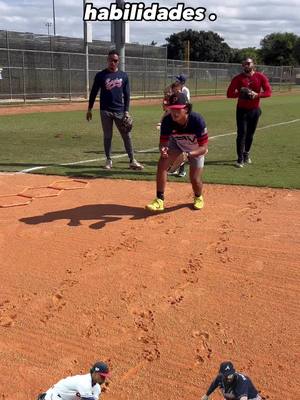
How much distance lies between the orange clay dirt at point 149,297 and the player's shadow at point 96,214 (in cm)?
1

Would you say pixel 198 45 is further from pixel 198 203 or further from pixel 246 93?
pixel 198 203

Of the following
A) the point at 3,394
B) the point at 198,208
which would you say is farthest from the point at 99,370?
the point at 198,208

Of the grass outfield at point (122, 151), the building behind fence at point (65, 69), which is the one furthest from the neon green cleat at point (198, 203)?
the building behind fence at point (65, 69)

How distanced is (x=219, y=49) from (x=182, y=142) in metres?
91.9

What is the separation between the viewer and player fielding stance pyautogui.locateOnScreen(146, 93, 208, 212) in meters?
6.04

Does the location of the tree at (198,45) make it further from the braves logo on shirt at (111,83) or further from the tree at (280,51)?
the braves logo on shirt at (111,83)

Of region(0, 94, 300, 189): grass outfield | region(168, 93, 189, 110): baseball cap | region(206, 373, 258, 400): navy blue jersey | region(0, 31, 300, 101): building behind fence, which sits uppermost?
region(0, 31, 300, 101): building behind fence

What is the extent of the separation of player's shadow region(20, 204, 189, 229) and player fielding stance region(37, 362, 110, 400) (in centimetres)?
312

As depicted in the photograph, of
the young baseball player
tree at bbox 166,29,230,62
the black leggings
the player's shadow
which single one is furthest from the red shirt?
tree at bbox 166,29,230,62

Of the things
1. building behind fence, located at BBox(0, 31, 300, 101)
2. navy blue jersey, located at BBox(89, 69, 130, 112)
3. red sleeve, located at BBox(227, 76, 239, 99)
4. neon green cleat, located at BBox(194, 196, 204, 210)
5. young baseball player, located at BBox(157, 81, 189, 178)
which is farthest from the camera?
building behind fence, located at BBox(0, 31, 300, 101)

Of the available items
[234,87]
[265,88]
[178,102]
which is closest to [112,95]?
[234,87]

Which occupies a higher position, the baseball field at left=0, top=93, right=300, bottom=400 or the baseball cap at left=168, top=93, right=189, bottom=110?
the baseball cap at left=168, top=93, right=189, bottom=110

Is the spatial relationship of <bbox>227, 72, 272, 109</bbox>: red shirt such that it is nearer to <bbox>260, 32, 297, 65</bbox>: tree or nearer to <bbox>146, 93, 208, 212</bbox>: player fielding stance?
<bbox>146, 93, 208, 212</bbox>: player fielding stance

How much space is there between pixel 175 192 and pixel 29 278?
336 centimetres
